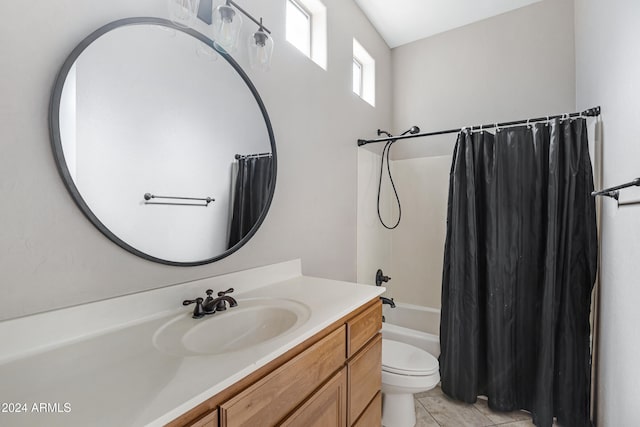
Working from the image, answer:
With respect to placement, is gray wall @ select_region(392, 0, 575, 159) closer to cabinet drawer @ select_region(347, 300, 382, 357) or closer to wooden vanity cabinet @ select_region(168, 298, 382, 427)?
cabinet drawer @ select_region(347, 300, 382, 357)

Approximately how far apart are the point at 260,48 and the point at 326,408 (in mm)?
1404

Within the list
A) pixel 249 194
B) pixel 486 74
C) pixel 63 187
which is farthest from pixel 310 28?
pixel 63 187

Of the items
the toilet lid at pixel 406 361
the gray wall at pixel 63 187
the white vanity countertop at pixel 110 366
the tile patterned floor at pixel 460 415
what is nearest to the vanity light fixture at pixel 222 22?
the gray wall at pixel 63 187

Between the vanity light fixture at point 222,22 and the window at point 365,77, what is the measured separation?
1.47 metres

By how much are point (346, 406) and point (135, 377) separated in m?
0.77

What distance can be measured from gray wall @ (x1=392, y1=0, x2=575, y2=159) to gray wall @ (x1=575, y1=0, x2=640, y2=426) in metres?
0.59

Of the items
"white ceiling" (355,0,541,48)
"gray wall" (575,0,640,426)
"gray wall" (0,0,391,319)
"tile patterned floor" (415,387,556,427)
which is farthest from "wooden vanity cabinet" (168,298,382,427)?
"white ceiling" (355,0,541,48)

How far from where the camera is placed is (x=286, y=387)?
788 millimetres

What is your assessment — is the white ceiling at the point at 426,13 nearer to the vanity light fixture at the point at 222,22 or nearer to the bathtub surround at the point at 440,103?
the bathtub surround at the point at 440,103

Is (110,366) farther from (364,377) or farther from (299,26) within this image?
(299,26)

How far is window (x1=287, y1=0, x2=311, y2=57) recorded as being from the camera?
5.92 ft

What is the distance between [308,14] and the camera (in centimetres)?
194

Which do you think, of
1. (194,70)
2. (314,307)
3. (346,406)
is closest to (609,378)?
(346,406)

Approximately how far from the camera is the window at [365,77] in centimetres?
255
